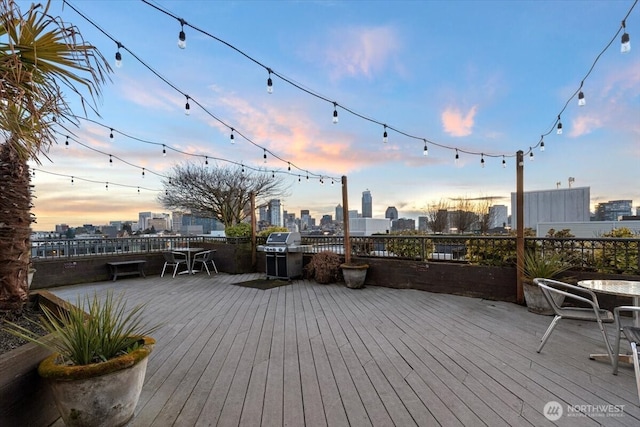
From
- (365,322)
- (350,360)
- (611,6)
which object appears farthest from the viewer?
(611,6)

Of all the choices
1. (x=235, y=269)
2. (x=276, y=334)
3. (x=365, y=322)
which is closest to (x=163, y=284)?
(x=235, y=269)

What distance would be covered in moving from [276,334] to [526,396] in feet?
7.07

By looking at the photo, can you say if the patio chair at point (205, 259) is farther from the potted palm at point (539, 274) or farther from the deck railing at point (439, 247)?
the potted palm at point (539, 274)

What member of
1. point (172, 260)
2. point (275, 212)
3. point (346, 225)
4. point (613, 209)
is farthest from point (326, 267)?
point (613, 209)

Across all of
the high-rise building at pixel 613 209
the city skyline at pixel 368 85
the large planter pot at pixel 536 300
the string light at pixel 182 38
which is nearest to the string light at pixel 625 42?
the city skyline at pixel 368 85

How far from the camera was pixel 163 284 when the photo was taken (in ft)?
20.7

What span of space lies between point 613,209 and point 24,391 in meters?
15.4

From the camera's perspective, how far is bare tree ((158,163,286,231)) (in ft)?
44.5

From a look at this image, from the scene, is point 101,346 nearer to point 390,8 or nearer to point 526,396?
point 526,396

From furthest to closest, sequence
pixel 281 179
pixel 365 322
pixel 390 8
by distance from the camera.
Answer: pixel 281 179
pixel 390 8
pixel 365 322

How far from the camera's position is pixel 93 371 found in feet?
4.92

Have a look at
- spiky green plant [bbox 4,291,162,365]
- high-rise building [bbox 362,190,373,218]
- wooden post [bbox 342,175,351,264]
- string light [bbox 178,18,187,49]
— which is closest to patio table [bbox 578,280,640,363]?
spiky green plant [bbox 4,291,162,365]

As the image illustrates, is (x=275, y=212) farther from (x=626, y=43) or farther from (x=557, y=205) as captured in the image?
(x=626, y=43)

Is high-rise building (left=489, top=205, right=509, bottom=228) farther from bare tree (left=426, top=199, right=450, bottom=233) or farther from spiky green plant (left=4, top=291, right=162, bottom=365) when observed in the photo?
spiky green plant (left=4, top=291, right=162, bottom=365)
